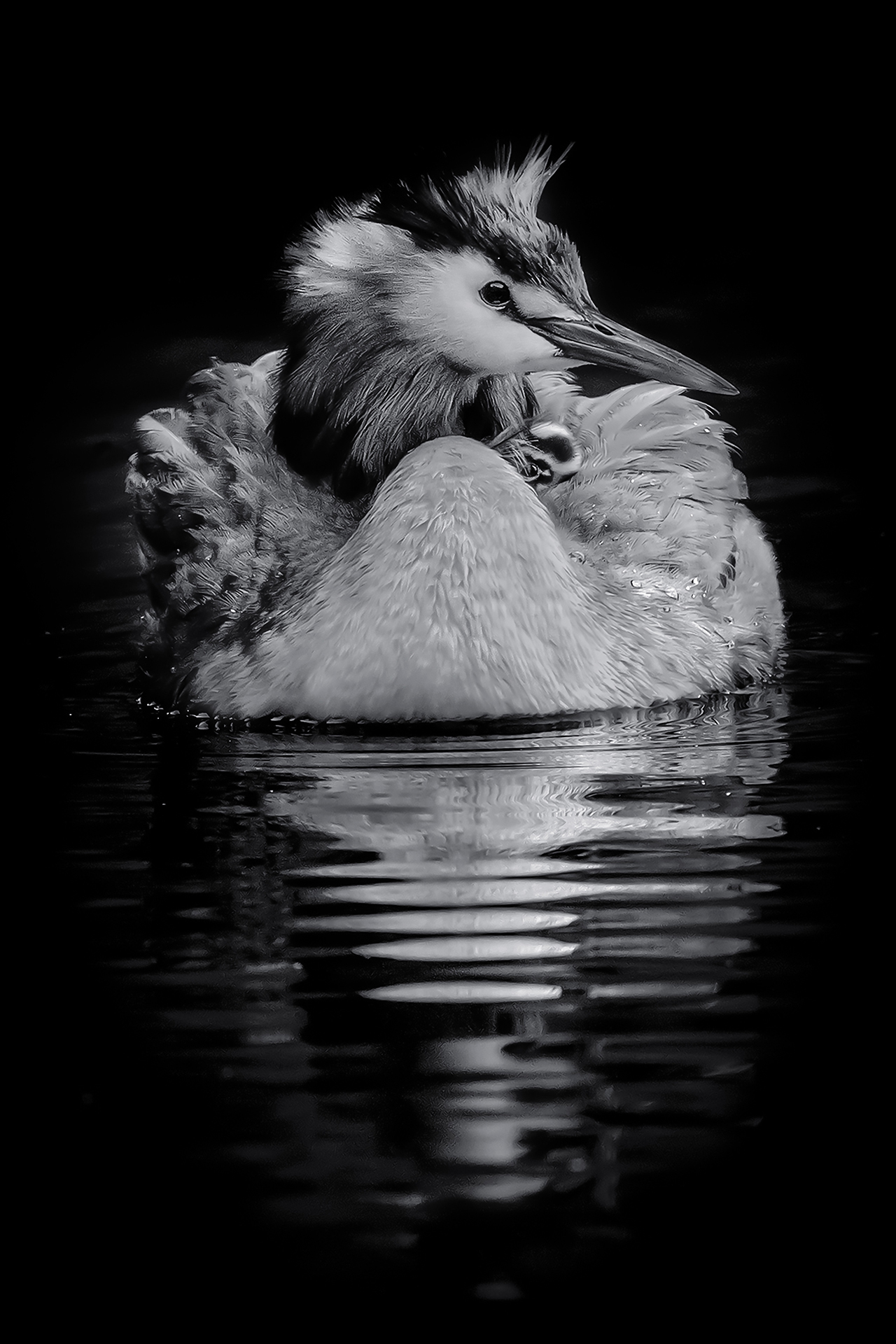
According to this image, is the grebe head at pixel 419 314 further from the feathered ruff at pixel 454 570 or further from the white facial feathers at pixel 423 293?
the feathered ruff at pixel 454 570

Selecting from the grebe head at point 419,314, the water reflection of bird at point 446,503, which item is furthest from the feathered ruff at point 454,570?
the grebe head at point 419,314

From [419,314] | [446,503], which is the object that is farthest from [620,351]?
[446,503]

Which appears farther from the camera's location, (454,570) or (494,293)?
(494,293)

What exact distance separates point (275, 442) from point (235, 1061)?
281cm

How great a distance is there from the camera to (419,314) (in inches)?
175

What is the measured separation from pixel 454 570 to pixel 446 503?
6.7 inches

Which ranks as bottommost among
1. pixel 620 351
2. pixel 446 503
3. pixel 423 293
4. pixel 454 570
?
pixel 454 570

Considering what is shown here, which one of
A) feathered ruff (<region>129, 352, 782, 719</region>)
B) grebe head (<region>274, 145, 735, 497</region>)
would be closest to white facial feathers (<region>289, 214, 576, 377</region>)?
grebe head (<region>274, 145, 735, 497</region>)

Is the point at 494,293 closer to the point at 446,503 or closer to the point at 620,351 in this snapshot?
the point at 620,351

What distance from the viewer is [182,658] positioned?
4.47 metres

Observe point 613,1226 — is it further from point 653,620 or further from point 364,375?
point 364,375

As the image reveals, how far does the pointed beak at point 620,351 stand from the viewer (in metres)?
4.36

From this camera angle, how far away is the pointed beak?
4.36 meters

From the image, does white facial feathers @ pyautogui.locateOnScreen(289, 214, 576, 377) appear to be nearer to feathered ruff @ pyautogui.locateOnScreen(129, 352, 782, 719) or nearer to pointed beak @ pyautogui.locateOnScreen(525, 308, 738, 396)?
pointed beak @ pyautogui.locateOnScreen(525, 308, 738, 396)
